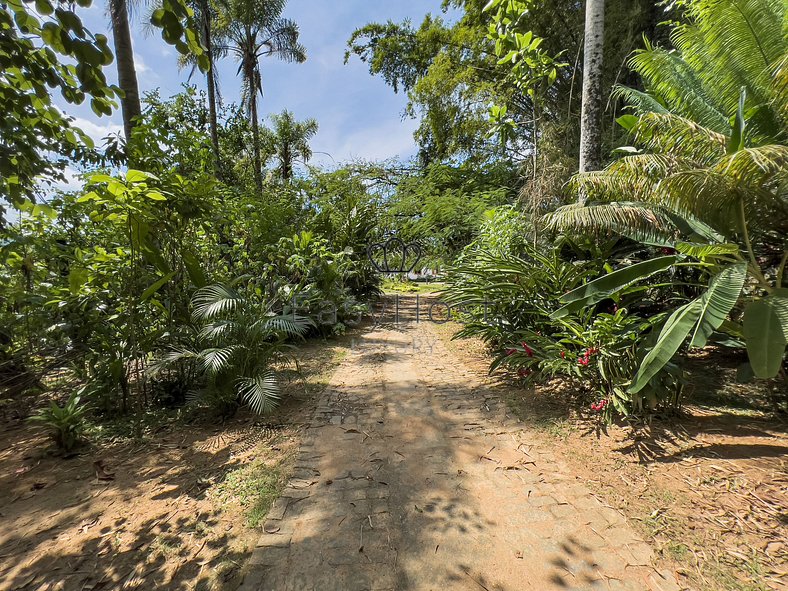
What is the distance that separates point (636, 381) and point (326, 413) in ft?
8.90

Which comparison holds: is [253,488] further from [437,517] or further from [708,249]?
[708,249]

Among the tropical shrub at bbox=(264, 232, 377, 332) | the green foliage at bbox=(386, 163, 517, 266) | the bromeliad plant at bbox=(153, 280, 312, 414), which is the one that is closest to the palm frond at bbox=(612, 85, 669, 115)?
the green foliage at bbox=(386, 163, 517, 266)

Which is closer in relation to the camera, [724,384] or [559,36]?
[724,384]

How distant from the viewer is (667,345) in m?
2.36

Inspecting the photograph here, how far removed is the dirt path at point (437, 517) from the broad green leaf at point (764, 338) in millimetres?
1269

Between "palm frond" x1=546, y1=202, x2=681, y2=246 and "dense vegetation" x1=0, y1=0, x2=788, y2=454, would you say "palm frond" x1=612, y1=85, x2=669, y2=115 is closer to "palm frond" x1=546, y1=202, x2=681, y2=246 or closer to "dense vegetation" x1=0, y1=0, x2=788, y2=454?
"dense vegetation" x1=0, y1=0, x2=788, y2=454

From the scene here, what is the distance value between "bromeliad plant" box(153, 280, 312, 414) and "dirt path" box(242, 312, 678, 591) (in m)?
0.69

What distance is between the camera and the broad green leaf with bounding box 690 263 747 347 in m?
2.28

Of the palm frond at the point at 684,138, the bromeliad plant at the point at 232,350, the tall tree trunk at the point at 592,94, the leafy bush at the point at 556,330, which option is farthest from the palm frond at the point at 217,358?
the tall tree trunk at the point at 592,94

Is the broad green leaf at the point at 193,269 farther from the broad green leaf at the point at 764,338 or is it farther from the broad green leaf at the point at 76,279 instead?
the broad green leaf at the point at 764,338

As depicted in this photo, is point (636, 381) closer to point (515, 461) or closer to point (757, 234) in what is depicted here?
point (515, 461)

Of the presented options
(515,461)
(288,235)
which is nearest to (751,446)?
(515,461)

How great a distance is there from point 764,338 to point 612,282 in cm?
97

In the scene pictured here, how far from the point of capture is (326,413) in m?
3.57
